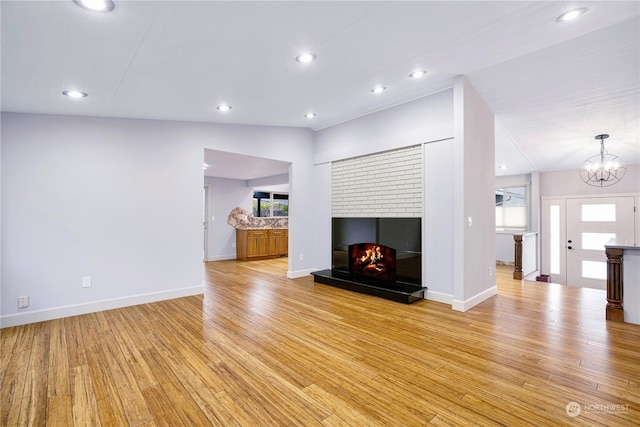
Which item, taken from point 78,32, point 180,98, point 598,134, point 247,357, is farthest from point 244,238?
point 598,134

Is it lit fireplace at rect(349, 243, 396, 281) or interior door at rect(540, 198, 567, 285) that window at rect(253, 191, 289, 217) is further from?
interior door at rect(540, 198, 567, 285)

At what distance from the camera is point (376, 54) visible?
114 inches

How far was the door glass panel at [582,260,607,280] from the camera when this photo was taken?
22.0 ft

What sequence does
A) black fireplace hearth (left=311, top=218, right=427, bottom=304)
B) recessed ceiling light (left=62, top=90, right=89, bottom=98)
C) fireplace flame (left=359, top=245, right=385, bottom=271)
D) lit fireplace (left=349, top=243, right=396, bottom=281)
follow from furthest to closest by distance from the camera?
fireplace flame (left=359, top=245, right=385, bottom=271), lit fireplace (left=349, top=243, right=396, bottom=281), black fireplace hearth (left=311, top=218, right=427, bottom=304), recessed ceiling light (left=62, top=90, right=89, bottom=98)

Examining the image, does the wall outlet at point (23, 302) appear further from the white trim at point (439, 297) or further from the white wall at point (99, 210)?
the white trim at point (439, 297)

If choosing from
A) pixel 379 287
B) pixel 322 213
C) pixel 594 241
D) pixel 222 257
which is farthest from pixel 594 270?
pixel 222 257

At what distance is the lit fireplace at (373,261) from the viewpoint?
4699 millimetres

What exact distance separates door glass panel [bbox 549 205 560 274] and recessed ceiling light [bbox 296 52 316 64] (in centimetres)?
744

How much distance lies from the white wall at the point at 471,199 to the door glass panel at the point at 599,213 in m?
4.39

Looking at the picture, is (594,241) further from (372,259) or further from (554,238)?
(372,259)

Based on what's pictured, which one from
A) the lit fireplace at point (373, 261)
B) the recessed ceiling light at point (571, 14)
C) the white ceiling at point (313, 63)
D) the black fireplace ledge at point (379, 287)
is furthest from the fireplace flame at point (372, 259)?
the recessed ceiling light at point (571, 14)

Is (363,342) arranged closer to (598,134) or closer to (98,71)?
(98,71)

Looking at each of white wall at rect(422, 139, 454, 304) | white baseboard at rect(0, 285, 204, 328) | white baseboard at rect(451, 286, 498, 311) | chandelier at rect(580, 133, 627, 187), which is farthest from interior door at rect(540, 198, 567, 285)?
white baseboard at rect(0, 285, 204, 328)

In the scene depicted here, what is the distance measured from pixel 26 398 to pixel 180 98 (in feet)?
9.71
